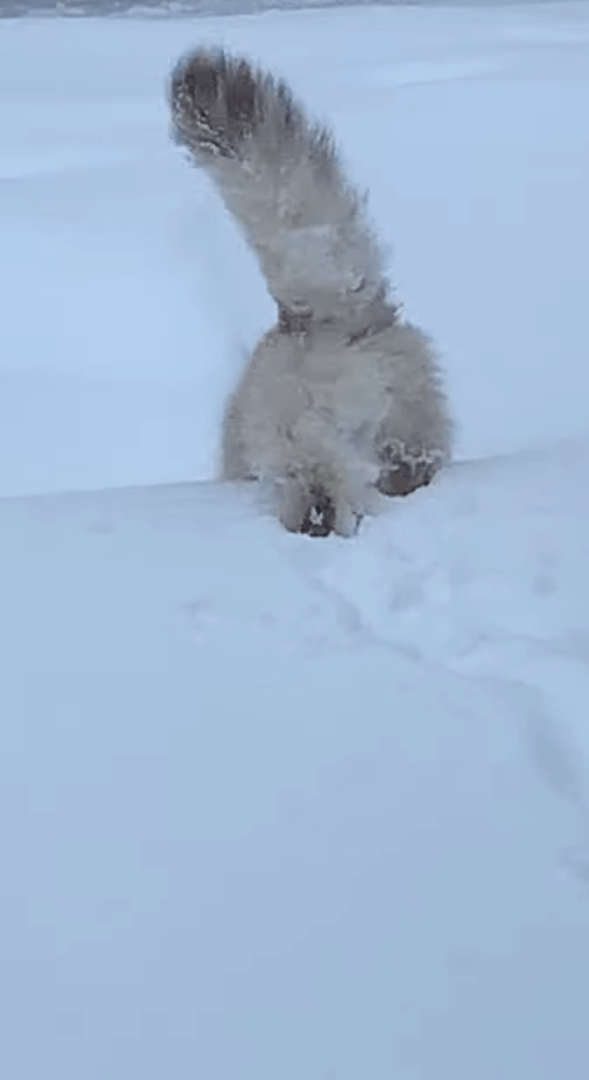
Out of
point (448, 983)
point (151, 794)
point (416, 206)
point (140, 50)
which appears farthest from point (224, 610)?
point (140, 50)

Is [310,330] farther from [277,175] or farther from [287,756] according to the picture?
[287,756]

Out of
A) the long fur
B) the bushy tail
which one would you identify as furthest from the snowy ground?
the bushy tail

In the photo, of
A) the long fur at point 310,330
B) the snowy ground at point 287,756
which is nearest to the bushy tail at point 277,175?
the long fur at point 310,330

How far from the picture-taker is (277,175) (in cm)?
236

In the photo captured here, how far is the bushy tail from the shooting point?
91.1 inches

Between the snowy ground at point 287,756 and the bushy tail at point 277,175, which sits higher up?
the bushy tail at point 277,175

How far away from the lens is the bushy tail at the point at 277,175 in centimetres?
231

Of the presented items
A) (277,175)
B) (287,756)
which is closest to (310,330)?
(277,175)

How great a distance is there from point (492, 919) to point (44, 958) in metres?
0.39

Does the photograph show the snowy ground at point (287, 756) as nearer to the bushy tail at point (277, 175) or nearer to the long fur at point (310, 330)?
the long fur at point (310, 330)

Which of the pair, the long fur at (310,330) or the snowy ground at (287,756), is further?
the long fur at (310,330)

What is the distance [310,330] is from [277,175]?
0.24 m

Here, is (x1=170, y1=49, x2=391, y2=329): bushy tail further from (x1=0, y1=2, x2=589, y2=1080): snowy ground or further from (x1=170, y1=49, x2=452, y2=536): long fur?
(x1=0, y1=2, x2=589, y2=1080): snowy ground

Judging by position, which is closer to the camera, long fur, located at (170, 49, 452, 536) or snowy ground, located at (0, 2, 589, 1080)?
snowy ground, located at (0, 2, 589, 1080)
